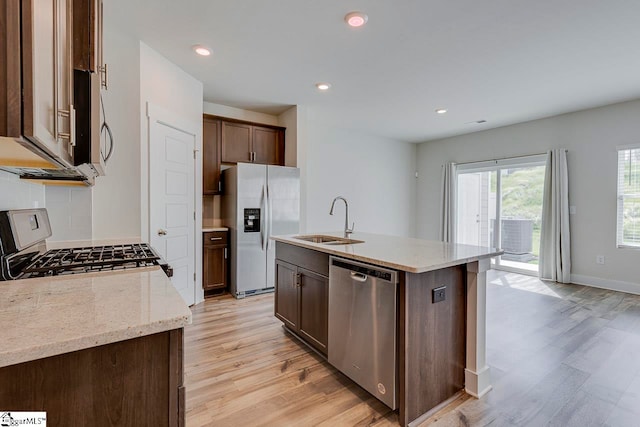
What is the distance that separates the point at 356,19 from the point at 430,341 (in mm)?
2374

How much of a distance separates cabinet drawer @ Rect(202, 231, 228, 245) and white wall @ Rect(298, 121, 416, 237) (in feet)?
4.06

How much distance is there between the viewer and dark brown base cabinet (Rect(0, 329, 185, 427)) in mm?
649

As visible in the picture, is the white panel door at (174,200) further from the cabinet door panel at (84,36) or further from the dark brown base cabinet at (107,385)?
the dark brown base cabinet at (107,385)

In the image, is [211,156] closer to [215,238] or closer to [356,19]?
[215,238]

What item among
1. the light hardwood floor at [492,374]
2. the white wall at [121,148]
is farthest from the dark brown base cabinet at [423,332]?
the white wall at [121,148]

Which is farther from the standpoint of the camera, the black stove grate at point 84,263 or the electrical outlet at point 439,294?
the electrical outlet at point 439,294

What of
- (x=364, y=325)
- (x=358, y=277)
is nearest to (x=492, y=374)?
(x=364, y=325)

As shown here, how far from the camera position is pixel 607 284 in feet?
13.9

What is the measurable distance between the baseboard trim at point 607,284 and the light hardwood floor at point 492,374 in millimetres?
1017

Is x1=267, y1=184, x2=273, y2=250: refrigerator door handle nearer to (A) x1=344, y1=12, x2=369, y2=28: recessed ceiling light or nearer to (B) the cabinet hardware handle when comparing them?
(A) x1=344, y1=12, x2=369, y2=28: recessed ceiling light

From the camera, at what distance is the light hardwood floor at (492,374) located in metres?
1.69

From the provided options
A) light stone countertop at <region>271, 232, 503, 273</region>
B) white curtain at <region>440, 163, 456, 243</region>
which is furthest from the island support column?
white curtain at <region>440, 163, 456, 243</region>

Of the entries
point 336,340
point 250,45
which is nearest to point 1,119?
point 336,340

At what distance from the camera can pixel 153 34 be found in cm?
257
